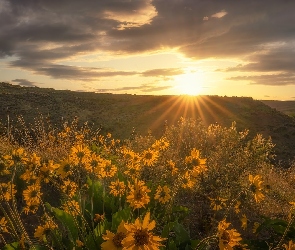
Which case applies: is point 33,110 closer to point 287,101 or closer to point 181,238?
point 181,238

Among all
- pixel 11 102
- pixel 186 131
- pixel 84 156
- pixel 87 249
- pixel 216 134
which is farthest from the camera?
pixel 11 102

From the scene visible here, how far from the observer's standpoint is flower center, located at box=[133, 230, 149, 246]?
1.92 metres

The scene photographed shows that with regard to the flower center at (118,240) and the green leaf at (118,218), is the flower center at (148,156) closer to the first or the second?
the green leaf at (118,218)

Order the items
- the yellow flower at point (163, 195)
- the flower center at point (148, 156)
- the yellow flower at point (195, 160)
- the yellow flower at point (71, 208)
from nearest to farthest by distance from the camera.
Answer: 1. the yellow flower at point (71, 208)
2. the yellow flower at point (195, 160)
3. the yellow flower at point (163, 195)
4. the flower center at point (148, 156)

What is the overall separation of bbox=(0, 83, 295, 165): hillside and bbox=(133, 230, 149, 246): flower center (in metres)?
23.2

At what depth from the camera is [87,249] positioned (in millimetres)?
3125

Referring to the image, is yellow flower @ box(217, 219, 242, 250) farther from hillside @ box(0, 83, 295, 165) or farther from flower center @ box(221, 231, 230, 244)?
hillside @ box(0, 83, 295, 165)

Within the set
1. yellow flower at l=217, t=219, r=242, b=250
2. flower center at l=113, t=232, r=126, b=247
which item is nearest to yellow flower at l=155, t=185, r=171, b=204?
yellow flower at l=217, t=219, r=242, b=250

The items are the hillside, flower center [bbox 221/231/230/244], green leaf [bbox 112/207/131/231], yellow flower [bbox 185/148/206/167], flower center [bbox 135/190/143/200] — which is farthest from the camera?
the hillside

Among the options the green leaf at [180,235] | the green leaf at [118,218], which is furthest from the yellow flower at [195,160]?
the green leaf at [118,218]

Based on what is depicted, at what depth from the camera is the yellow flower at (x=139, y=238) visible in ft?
6.26

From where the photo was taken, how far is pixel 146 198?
3137 millimetres

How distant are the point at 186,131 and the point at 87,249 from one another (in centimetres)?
837

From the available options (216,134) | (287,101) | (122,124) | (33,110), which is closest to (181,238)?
(216,134)
